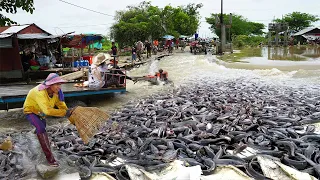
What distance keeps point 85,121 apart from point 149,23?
32.1 metres

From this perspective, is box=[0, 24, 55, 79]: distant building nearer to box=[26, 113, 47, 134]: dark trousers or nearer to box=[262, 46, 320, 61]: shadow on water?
box=[26, 113, 47, 134]: dark trousers

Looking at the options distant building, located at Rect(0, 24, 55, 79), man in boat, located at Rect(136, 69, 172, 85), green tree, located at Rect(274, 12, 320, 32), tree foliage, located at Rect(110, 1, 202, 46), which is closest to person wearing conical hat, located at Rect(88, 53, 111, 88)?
distant building, located at Rect(0, 24, 55, 79)

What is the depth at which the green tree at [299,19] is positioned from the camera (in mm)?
62500

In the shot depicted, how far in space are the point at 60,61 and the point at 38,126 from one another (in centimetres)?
1352

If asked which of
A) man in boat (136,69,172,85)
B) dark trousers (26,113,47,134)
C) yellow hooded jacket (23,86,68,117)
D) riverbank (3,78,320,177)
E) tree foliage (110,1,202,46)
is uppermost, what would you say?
tree foliage (110,1,202,46)

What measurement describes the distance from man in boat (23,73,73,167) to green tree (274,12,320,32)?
65055 millimetres

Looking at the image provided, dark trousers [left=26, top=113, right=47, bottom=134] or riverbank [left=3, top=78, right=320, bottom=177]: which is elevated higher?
dark trousers [left=26, top=113, right=47, bottom=134]

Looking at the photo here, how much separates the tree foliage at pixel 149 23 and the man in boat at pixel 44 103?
29.2m

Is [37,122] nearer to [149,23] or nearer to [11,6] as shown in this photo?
[11,6]

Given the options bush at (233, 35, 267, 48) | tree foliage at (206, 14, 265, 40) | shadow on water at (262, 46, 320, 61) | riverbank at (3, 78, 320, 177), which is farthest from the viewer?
tree foliage at (206, 14, 265, 40)

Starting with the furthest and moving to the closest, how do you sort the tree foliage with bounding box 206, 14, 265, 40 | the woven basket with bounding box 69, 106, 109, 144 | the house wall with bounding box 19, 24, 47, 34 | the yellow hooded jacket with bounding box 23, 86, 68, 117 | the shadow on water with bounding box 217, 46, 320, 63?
the tree foliage with bounding box 206, 14, 265, 40, the shadow on water with bounding box 217, 46, 320, 63, the house wall with bounding box 19, 24, 47, 34, the woven basket with bounding box 69, 106, 109, 144, the yellow hooded jacket with bounding box 23, 86, 68, 117

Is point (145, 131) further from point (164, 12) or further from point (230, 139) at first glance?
point (164, 12)

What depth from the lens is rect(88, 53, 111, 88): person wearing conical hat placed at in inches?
432

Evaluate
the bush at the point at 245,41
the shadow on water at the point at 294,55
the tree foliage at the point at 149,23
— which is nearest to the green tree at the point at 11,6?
the shadow on water at the point at 294,55
